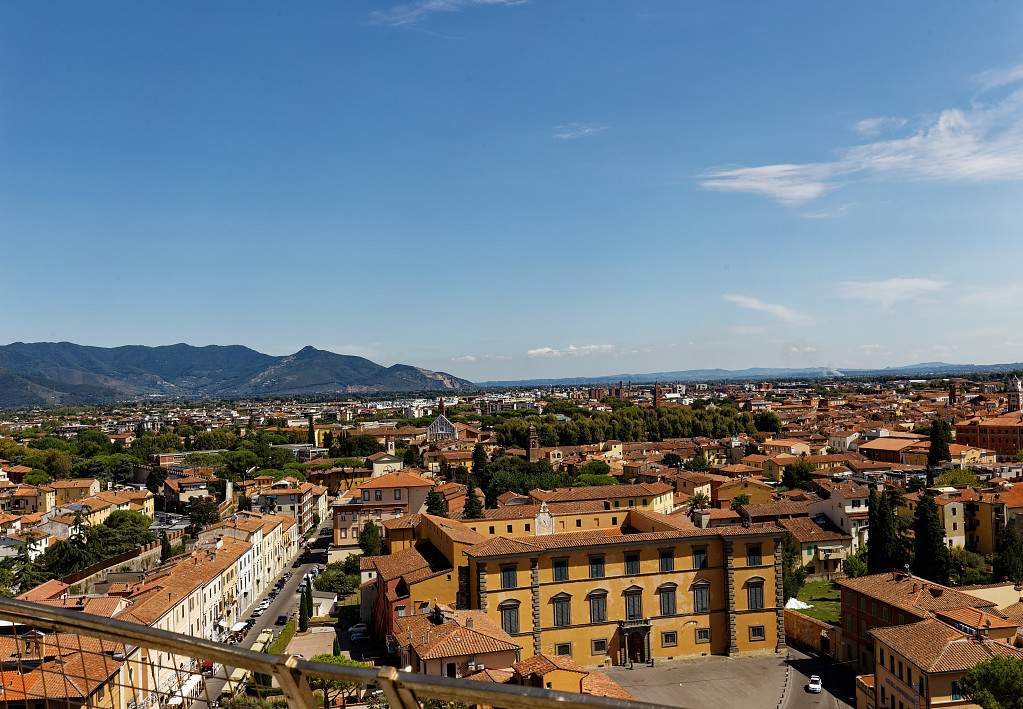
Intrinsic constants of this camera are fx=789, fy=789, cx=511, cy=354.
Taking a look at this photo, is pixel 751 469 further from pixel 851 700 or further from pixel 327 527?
pixel 851 700

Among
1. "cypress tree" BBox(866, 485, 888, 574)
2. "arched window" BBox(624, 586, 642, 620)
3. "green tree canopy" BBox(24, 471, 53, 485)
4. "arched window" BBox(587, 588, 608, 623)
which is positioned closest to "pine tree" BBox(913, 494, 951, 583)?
"cypress tree" BBox(866, 485, 888, 574)

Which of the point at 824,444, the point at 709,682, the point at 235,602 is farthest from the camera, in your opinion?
the point at 824,444

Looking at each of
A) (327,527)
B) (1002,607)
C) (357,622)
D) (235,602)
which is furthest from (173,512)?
(1002,607)

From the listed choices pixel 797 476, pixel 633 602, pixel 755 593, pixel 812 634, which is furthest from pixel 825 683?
pixel 797 476

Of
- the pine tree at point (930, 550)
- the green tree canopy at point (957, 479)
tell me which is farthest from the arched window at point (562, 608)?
the green tree canopy at point (957, 479)

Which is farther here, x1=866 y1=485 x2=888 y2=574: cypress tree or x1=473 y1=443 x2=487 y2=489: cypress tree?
x1=473 y1=443 x2=487 y2=489: cypress tree

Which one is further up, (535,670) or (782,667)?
(535,670)

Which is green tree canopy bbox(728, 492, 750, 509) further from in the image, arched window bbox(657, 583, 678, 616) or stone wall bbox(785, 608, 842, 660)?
arched window bbox(657, 583, 678, 616)

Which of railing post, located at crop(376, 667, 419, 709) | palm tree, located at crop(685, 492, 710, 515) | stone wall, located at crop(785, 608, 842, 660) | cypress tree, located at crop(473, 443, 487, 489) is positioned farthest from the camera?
cypress tree, located at crop(473, 443, 487, 489)
